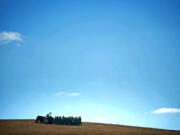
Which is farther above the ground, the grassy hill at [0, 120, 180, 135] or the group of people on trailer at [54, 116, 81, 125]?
the group of people on trailer at [54, 116, 81, 125]

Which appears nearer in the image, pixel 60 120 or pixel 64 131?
pixel 64 131

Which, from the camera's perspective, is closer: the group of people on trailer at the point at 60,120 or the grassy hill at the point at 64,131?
the grassy hill at the point at 64,131

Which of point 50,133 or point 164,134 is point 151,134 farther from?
point 50,133

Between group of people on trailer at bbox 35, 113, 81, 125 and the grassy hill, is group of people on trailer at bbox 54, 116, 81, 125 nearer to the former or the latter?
group of people on trailer at bbox 35, 113, 81, 125

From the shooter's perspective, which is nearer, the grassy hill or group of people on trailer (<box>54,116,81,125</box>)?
the grassy hill

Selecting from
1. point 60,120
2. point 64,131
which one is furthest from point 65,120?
point 64,131

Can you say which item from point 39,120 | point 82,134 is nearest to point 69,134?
point 82,134

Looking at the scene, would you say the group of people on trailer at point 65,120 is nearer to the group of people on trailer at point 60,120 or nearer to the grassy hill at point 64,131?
the group of people on trailer at point 60,120

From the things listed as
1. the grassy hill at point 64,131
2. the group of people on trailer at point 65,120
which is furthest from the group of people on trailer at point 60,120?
the grassy hill at point 64,131

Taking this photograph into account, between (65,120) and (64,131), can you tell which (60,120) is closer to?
(65,120)

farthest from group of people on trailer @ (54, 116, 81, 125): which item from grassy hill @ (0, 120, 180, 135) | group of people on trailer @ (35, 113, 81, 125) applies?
grassy hill @ (0, 120, 180, 135)

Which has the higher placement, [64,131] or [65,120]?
[65,120]

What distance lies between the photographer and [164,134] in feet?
123

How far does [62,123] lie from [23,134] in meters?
17.7
